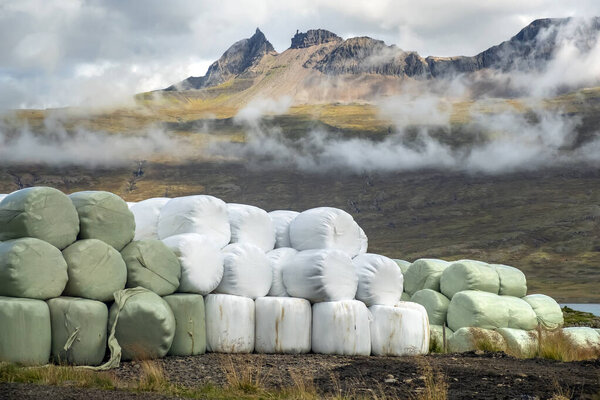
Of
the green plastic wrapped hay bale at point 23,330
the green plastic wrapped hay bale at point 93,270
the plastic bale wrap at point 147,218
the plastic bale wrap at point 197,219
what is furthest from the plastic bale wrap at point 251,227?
the green plastic wrapped hay bale at point 23,330

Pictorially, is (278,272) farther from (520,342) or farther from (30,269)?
(520,342)

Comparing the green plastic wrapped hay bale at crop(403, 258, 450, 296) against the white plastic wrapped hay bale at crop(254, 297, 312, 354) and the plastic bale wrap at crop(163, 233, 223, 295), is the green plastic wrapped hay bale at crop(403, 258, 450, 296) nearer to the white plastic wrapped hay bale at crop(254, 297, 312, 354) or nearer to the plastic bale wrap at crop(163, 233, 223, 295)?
the white plastic wrapped hay bale at crop(254, 297, 312, 354)

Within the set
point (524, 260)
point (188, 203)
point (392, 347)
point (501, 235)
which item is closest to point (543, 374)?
point (392, 347)

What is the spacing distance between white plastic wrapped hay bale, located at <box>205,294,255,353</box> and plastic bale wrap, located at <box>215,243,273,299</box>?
0.22m

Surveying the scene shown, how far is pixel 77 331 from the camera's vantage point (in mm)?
10797

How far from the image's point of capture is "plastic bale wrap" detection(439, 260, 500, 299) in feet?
57.8

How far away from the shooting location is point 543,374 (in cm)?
1079

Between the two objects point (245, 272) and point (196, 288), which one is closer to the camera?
point (196, 288)

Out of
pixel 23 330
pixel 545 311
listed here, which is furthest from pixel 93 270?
pixel 545 311

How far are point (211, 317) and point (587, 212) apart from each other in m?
200

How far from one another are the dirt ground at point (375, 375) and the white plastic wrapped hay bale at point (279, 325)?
39 centimetres

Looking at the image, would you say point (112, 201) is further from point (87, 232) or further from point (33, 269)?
point (33, 269)

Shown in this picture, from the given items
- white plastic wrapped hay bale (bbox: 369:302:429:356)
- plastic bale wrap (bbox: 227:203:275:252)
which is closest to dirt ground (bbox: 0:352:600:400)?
white plastic wrapped hay bale (bbox: 369:302:429:356)

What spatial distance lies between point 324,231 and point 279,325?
2.20 m
